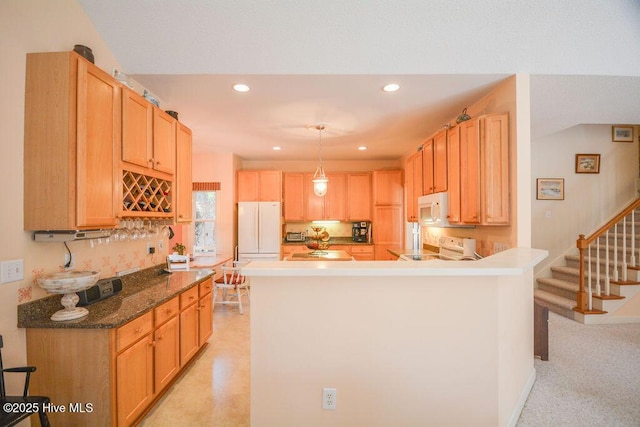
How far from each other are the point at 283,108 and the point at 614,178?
579 cm

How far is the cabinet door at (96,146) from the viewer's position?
178 centimetres

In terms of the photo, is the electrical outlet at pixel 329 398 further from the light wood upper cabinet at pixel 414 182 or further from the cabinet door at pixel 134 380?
the light wood upper cabinet at pixel 414 182

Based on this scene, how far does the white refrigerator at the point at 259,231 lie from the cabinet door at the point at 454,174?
11.0 ft

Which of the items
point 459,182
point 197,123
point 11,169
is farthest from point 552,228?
point 11,169

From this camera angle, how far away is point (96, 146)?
1908mm

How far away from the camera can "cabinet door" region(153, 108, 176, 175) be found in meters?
2.55

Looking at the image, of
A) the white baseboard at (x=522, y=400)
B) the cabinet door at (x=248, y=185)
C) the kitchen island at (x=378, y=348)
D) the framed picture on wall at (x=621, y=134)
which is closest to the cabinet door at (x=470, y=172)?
the kitchen island at (x=378, y=348)

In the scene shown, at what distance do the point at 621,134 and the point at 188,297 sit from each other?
23.4 ft

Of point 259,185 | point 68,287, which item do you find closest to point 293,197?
point 259,185

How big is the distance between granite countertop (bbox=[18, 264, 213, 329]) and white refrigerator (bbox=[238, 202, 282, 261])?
8.77ft

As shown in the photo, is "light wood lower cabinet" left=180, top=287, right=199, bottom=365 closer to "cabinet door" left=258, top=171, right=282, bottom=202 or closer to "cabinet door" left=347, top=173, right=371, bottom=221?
"cabinet door" left=258, top=171, right=282, bottom=202

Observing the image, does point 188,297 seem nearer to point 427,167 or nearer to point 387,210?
point 427,167

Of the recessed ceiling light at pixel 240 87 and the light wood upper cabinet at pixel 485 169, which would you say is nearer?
the light wood upper cabinet at pixel 485 169

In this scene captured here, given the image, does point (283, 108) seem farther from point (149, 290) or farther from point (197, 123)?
point (149, 290)
